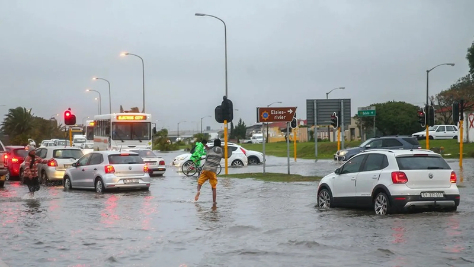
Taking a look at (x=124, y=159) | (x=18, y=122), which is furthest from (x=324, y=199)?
(x=18, y=122)

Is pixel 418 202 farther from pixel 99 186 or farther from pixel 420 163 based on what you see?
pixel 99 186

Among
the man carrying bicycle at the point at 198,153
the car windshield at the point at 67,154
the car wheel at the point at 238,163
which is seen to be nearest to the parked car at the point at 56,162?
the car windshield at the point at 67,154

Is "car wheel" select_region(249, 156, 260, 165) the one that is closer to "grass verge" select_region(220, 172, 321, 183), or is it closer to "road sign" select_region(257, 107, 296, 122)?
"grass verge" select_region(220, 172, 321, 183)

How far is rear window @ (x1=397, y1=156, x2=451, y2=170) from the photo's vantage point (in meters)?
15.7

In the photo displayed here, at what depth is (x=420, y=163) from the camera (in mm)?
15828

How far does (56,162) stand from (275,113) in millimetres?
9441

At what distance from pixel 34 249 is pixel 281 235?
14.4 ft

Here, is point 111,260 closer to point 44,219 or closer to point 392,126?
point 44,219

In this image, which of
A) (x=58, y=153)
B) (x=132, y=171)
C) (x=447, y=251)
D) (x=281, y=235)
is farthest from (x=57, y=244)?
(x=58, y=153)

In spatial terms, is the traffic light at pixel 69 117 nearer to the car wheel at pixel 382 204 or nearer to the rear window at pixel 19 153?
the rear window at pixel 19 153

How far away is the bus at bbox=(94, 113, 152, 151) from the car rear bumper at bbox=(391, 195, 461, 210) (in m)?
24.2

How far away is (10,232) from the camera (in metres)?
14.1

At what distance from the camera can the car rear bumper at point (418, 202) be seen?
608 inches

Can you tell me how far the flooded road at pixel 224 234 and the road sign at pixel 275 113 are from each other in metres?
9.79
